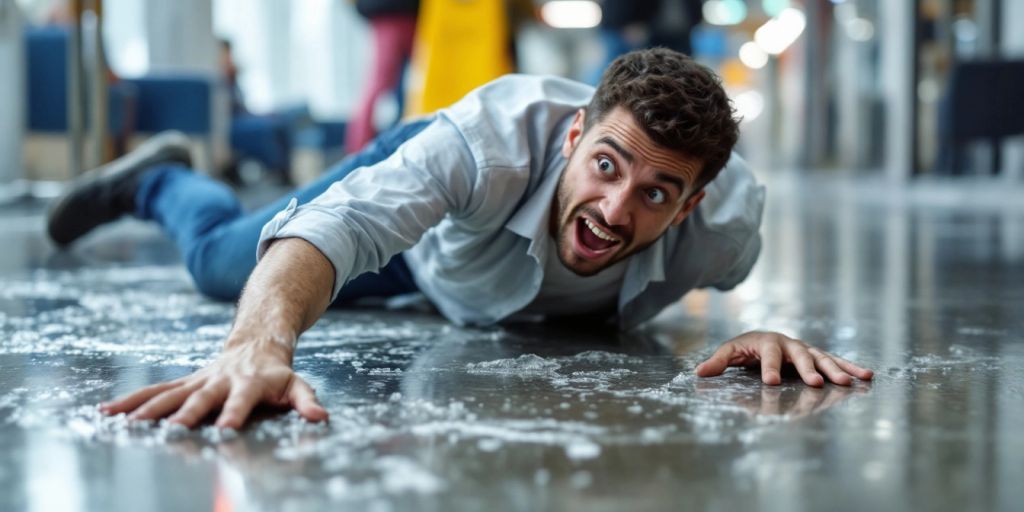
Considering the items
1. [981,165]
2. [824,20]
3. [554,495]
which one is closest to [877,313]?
[554,495]

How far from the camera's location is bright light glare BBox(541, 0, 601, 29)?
17.1m

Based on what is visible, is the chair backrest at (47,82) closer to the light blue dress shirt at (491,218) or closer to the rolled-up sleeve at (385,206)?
the light blue dress shirt at (491,218)

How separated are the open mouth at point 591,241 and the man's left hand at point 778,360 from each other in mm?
271

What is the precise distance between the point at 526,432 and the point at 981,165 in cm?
992

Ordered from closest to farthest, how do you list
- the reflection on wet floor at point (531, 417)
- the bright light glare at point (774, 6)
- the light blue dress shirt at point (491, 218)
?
the reflection on wet floor at point (531, 417) < the light blue dress shirt at point (491, 218) < the bright light glare at point (774, 6)

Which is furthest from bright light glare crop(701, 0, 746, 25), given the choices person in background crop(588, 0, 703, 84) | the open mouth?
the open mouth

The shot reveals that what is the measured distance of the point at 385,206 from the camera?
1.66 meters

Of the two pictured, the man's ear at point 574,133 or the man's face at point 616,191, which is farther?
the man's ear at point 574,133

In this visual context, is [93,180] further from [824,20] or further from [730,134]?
[824,20]

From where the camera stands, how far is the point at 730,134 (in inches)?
71.1

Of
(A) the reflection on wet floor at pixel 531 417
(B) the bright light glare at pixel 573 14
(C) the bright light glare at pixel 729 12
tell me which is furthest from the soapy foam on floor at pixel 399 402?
(C) the bright light glare at pixel 729 12

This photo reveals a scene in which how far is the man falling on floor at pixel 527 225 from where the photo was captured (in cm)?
143

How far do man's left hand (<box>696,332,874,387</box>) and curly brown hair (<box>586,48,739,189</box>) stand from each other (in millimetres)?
314

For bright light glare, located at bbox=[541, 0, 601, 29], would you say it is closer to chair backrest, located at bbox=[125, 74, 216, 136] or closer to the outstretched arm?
chair backrest, located at bbox=[125, 74, 216, 136]
